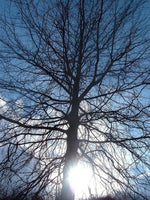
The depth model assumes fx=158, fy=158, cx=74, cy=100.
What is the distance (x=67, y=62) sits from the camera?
2867mm

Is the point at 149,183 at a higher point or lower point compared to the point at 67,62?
lower

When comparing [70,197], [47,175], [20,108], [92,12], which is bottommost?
[70,197]

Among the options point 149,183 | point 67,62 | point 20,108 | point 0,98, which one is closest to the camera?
point 149,183

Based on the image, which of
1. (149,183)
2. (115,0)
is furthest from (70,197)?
(115,0)

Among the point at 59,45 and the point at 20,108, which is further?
the point at 59,45

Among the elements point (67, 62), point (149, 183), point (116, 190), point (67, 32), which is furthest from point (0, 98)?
point (149, 183)

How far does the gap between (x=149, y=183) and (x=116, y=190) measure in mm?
519

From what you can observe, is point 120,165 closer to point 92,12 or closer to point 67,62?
point 67,62

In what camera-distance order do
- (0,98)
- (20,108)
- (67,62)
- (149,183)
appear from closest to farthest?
1. (149,183)
2. (0,98)
3. (20,108)
4. (67,62)

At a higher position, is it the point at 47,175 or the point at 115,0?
the point at 115,0

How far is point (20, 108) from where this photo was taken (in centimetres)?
260

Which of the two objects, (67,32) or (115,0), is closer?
(115,0)

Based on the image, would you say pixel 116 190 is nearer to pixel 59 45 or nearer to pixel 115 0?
pixel 59 45

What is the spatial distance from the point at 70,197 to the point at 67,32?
8.77ft
